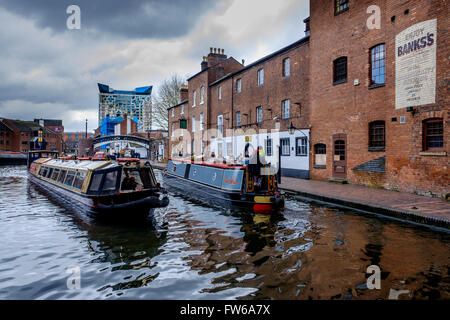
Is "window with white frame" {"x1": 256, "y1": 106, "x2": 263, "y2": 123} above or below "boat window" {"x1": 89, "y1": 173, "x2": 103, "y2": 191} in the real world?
above

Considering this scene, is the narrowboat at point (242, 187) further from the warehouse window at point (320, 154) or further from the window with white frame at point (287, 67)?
the window with white frame at point (287, 67)

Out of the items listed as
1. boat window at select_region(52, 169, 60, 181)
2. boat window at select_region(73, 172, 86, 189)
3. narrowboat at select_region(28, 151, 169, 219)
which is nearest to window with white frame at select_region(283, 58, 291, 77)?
narrowboat at select_region(28, 151, 169, 219)

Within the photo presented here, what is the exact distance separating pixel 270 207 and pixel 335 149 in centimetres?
704

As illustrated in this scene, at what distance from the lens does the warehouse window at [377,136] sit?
13.0m

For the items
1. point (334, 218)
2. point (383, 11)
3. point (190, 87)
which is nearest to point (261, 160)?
point (334, 218)

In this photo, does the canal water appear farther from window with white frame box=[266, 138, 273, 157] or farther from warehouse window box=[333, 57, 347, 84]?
window with white frame box=[266, 138, 273, 157]

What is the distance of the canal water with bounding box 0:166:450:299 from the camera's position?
4.68 meters

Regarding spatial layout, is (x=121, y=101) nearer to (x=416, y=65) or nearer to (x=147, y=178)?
(x=147, y=178)

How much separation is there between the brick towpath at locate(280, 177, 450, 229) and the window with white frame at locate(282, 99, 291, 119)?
653 centimetres

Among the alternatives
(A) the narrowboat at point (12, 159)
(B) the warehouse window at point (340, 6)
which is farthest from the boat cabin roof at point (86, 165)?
(A) the narrowboat at point (12, 159)

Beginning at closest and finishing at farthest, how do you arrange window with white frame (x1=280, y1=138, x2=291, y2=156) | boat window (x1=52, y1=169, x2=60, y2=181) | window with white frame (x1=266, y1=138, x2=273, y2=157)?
boat window (x1=52, y1=169, x2=60, y2=181) < window with white frame (x1=280, y1=138, x2=291, y2=156) < window with white frame (x1=266, y1=138, x2=273, y2=157)

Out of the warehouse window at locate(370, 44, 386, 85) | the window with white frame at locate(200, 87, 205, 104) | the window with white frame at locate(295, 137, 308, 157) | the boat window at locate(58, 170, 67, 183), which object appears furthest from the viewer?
the window with white frame at locate(200, 87, 205, 104)

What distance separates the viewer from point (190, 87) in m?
32.3
